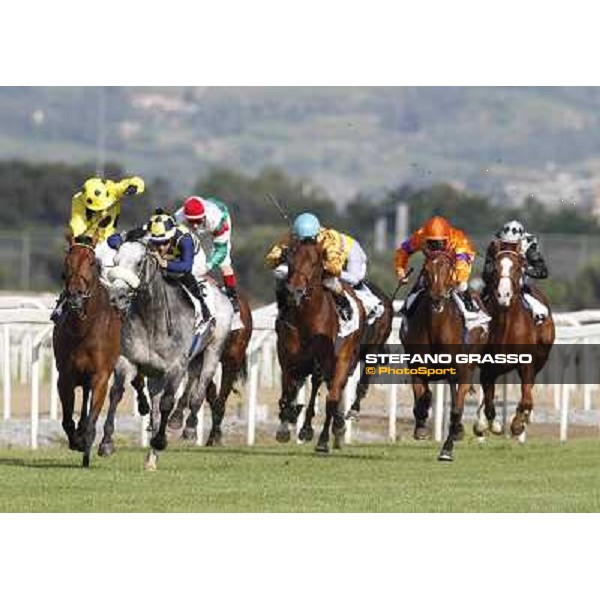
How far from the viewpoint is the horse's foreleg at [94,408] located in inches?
534

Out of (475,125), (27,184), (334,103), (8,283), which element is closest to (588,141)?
(475,125)

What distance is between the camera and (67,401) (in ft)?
45.3

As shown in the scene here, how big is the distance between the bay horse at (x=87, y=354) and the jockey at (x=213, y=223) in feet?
6.41

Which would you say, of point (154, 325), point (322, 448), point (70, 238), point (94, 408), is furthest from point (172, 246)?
point (322, 448)

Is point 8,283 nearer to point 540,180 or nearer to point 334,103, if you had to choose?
point 540,180

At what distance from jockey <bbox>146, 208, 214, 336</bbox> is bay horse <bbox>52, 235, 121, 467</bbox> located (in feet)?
1.53

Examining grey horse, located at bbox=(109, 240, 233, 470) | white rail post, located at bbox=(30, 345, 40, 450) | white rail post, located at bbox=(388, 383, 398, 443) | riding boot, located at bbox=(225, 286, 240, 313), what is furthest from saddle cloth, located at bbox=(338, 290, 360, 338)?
white rail post, located at bbox=(30, 345, 40, 450)

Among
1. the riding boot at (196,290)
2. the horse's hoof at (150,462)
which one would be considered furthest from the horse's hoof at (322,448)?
the horse's hoof at (150,462)

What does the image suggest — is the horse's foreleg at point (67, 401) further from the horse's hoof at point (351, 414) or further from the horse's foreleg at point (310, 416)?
the horse's hoof at point (351, 414)

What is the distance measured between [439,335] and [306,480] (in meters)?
2.05

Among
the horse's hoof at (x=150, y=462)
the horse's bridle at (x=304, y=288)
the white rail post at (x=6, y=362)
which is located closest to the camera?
the horse's hoof at (x=150, y=462)

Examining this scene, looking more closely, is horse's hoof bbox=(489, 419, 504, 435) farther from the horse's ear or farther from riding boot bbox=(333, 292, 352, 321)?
the horse's ear

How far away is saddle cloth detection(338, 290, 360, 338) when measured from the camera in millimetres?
16062

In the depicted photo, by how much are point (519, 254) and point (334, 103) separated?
138 meters
